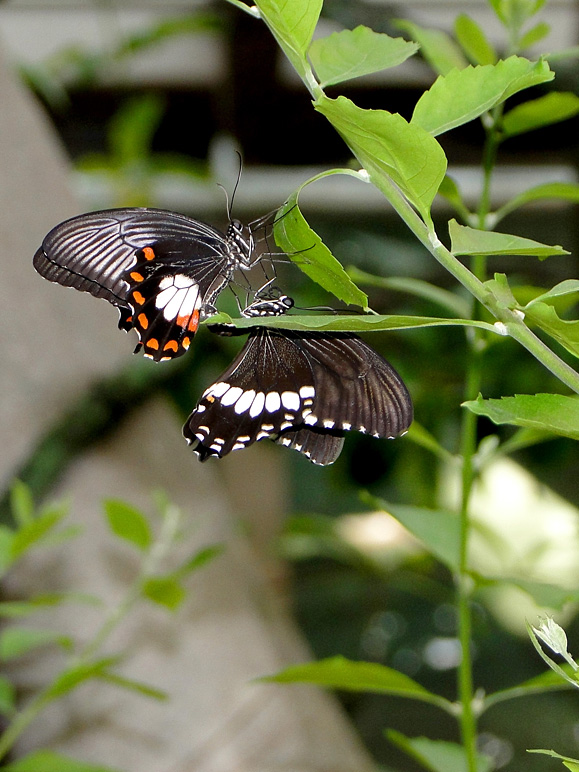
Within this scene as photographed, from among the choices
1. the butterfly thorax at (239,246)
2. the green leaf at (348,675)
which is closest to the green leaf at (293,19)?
the butterfly thorax at (239,246)

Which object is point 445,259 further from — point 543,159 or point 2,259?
point 543,159

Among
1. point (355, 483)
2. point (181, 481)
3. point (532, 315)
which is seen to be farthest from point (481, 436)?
point (532, 315)

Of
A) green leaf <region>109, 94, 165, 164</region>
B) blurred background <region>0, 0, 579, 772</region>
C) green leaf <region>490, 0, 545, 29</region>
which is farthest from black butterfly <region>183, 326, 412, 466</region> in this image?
green leaf <region>109, 94, 165, 164</region>

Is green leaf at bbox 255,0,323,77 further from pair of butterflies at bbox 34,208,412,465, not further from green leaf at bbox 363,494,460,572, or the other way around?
green leaf at bbox 363,494,460,572

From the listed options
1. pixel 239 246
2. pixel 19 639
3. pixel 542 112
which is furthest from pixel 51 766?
pixel 542 112

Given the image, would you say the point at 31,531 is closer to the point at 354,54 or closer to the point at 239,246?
the point at 239,246

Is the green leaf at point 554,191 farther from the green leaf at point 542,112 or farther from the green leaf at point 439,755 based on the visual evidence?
the green leaf at point 439,755
